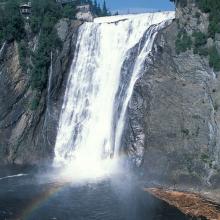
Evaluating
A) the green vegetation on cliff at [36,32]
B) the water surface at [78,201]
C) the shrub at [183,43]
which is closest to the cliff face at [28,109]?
the green vegetation on cliff at [36,32]

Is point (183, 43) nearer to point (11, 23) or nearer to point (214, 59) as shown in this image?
point (214, 59)

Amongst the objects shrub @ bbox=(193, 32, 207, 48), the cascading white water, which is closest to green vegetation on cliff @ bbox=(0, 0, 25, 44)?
the cascading white water

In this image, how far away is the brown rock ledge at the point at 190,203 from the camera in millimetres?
38875

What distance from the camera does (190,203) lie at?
40.8m

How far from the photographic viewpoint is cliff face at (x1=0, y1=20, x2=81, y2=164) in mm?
56000

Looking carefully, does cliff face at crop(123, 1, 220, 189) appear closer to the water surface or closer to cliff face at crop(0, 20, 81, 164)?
the water surface

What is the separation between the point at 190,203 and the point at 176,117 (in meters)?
9.02

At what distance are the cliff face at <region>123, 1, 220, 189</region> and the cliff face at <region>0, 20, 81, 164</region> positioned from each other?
425 inches

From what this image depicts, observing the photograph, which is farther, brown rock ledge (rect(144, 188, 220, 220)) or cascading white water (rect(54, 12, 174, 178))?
cascading white water (rect(54, 12, 174, 178))

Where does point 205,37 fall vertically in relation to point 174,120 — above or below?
above

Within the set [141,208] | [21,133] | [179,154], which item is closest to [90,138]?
[21,133]

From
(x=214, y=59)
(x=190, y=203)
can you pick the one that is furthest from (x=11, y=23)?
(x=190, y=203)

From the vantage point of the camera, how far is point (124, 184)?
46.2m

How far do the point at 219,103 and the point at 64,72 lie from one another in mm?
19634
